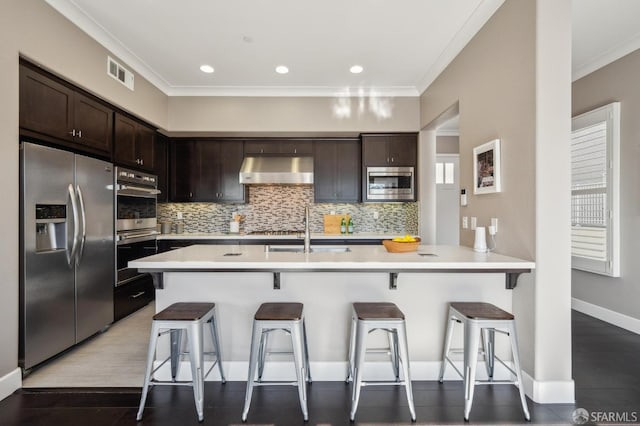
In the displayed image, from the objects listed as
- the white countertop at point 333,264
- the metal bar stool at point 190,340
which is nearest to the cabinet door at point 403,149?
the white countertop at point 333,264

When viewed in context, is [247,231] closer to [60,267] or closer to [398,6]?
[60,267]

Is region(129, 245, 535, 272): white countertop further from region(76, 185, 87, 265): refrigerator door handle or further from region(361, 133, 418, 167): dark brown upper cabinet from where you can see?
region(361, 133, 418, 167): dark brown upper cabinet

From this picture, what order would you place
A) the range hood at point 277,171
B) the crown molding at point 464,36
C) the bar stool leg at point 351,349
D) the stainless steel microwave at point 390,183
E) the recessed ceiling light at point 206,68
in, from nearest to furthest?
the bar stool leg at point 351,349, the crown molding at point 464,36, the recessed ceiling light at point 206,68, the range hood at point 277,171, the stainless steel microwave at point 390,183

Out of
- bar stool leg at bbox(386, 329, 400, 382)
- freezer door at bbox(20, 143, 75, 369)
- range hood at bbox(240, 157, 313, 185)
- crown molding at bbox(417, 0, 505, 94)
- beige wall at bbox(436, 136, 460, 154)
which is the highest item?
crown molding at bbox(417, 0, 505, 94)

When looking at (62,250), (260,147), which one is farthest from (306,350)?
(260,147)

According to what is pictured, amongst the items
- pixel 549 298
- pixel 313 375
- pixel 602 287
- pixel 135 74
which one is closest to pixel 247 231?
pixel 135 74

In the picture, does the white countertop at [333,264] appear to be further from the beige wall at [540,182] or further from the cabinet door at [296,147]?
the cabinet door at [296,147]

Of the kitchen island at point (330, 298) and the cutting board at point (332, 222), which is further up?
the cutting board at point (332, 222)

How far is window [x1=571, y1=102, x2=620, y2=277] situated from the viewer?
137 inches

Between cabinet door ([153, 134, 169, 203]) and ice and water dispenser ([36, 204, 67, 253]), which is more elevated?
cabinet door ([153, 134, 169, 203])

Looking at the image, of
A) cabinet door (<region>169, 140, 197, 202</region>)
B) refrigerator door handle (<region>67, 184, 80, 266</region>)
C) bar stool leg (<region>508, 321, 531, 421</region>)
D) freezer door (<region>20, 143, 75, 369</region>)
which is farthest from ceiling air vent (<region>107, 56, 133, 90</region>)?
bar stool leg (<region>508, 321, 531, 421</region>)

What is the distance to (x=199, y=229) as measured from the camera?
5.14 m

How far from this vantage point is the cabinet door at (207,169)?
4.80 meters

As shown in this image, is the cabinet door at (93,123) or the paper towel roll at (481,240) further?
the cabinet door at (93,123)
